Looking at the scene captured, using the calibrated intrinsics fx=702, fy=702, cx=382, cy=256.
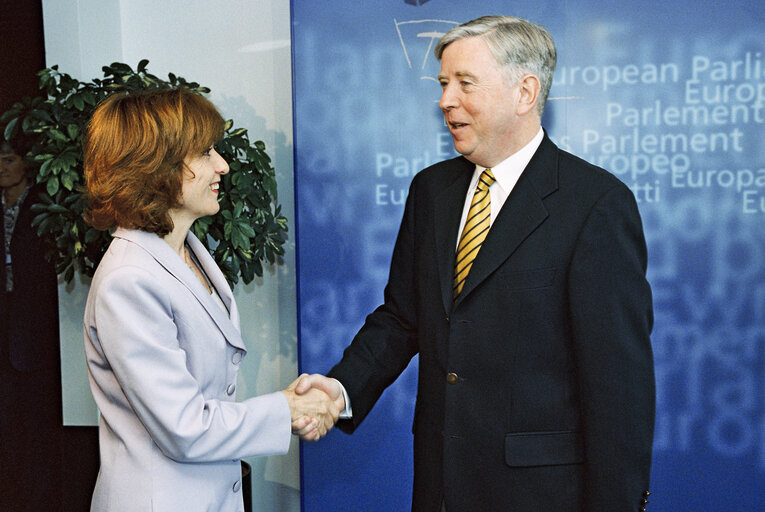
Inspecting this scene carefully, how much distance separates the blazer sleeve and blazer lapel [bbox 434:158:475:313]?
0.61m

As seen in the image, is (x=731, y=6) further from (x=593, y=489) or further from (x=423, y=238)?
(x=593, y=489)

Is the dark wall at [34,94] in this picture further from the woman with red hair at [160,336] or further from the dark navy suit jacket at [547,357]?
the dark navy suit jacket at [547,357]

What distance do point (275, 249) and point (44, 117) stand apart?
3.48ft

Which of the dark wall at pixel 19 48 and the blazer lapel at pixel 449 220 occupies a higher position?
the dark wall at pixel 19 48

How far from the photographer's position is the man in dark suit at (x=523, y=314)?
156 centimetres

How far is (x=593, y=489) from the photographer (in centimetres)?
157

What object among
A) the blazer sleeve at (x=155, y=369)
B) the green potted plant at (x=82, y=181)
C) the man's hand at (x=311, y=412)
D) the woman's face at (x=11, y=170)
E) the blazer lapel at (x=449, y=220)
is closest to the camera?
the blazer sleeve at (x=155, y=369)

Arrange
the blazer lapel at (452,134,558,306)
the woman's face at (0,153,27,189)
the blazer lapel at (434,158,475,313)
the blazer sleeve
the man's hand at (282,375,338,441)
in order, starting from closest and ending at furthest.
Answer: the blazer sleeve < the blazer lapel at (452,134,558,306) < the blazer lapel at (434,158,475,313) < the man's hand at (282,375,338,441) < the woman's face at (0,153,27,189)

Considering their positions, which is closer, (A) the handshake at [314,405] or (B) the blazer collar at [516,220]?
(B) the blazer collar at [516,220]

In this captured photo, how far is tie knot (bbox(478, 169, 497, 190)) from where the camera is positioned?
182 cm

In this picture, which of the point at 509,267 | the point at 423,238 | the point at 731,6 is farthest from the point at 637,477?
the point at 731,6

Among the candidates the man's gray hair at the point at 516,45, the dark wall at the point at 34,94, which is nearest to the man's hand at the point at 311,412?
the man's gray hair at the point at 516,45

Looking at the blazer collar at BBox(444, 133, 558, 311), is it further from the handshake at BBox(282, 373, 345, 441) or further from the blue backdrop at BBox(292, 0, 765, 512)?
the blue backdrop at BBox(292, 0, 765, 512)

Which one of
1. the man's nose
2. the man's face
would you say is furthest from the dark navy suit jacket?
the man's nose
